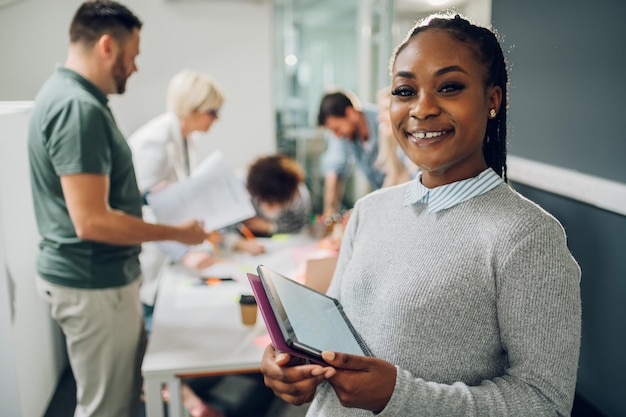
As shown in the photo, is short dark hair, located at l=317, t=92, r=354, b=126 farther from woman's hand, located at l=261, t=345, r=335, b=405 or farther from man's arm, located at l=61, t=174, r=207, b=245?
woman's hand, located at l=261, t=345, r=335, b=405

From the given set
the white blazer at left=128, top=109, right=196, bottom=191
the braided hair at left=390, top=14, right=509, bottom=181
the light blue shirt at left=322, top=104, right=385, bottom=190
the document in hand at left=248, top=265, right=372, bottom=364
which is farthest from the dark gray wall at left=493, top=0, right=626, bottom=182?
the white blazer at left=128, top=109, right=196, bottom=191

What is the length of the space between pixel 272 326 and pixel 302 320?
2.9 inches

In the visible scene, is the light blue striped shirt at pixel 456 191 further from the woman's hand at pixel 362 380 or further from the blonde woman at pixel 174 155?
the blonde woman at pixel 174 155

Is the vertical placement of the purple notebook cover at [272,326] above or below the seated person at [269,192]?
above

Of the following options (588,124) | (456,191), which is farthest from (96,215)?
(588,124)

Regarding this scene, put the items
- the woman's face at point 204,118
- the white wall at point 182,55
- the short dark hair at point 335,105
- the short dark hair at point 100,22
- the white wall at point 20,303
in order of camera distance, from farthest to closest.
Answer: the short dark hair at point 335,105 → the woman's face at point 204,118 → the short dark hair at point 100,22 → the white wall at point 20,303 → the white wall at point 182,55

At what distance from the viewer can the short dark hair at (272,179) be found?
2.57 metres

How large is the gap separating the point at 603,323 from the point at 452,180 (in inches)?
39.1

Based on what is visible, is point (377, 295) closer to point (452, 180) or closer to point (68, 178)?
Result: point (452, 180)

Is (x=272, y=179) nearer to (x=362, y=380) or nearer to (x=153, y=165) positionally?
(x=153, y=165)

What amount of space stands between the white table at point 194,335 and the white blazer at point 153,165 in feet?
0.33

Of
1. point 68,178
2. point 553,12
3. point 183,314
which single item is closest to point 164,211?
point 183,314

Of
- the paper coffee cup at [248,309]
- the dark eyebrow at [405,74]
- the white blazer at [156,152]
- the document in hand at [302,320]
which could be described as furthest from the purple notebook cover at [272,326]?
the white blazer at [156,152]

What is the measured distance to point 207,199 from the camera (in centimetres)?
211
